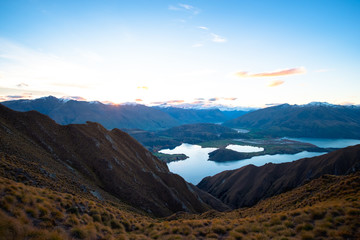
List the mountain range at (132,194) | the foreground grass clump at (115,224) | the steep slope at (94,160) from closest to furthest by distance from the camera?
the foreground grass clump at (115,224)
the mountain range at (132,194)
the steep slope at (94,160)

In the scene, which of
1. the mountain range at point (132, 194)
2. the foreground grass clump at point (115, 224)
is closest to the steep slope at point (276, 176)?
the mountain range at point (132, 194)

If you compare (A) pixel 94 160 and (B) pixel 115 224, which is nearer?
(B) pixel 115 224

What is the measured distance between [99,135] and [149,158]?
21.3 meters

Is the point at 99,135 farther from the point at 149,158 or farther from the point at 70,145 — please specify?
the point at 149,158

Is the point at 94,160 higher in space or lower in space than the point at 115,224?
lower

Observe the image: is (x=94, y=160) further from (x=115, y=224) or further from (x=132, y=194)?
(x=115, y=224)

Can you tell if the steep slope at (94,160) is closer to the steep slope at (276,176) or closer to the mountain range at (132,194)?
the mountain range at (132,194)

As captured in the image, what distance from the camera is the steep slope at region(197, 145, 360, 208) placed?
8706 cm

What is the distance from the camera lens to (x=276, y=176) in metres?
97.8

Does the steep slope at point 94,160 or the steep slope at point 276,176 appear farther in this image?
the steep slope at point 276,176

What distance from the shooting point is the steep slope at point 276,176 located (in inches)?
3428

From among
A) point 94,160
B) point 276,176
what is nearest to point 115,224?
point 94,160

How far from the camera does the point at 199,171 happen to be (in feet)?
560

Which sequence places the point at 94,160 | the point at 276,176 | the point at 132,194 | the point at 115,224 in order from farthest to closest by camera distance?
the point at 276,176 → the point at 94,160 → the point at 132,194 → the point at 115,224
